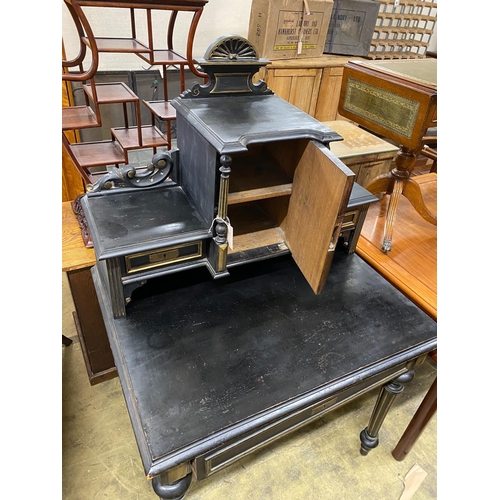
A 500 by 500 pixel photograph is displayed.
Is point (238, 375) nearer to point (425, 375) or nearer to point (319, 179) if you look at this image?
point (319, 179)

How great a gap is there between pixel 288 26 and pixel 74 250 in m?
2.43

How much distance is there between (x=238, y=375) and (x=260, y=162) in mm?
699

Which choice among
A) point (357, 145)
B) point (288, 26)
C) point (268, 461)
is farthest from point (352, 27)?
point (268, 461)

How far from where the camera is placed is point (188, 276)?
1317 mm

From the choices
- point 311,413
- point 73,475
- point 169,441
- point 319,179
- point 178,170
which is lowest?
point 73,475

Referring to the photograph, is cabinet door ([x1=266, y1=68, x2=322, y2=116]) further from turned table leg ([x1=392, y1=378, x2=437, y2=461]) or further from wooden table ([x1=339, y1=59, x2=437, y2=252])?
turned table leg ([x1=392, y1=378, x2=437, y2=461])

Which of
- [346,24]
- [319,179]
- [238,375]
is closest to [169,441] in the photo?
[238,375]

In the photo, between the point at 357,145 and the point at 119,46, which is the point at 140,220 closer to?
the point at 119,46

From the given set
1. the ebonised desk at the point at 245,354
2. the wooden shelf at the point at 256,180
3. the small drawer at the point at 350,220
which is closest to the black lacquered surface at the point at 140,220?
the wooden shelf at the point at 256,180

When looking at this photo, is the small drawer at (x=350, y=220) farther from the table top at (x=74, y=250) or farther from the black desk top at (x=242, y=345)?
the table top at (x=74, y=250)

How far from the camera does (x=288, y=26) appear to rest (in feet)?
9.55

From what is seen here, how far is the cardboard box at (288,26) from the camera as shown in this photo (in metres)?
2.78


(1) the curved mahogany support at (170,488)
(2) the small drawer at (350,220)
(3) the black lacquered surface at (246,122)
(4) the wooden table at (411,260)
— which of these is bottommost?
(1) the curved mahogany support at (170,488)

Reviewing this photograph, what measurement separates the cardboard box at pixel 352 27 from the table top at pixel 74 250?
2.85 m
